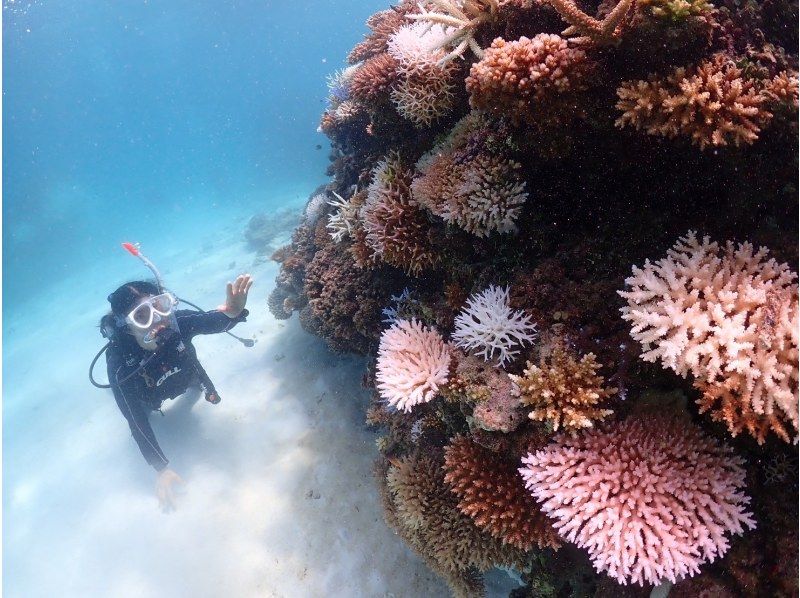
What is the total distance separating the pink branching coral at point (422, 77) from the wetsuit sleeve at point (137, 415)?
650cm

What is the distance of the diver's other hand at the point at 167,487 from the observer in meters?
6.71

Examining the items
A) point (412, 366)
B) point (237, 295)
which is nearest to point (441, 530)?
point (412, 366)

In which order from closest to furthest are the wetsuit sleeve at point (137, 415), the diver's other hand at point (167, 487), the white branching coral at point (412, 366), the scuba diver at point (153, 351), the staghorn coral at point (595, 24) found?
1. the staghorn coral at point (595, 24)
2. the white branching coral at point (412, 366)
3. the diver's other hand at point (167, 487)
4. the scuba diver at point (153, 351)
5. the wetsuit sleeve at point (137, 415)

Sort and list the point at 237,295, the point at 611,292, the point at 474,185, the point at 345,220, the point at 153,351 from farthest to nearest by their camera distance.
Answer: the point at 153,351
the point at 237,295
the point at 345,220
the point at 474,185
the point at 611,292

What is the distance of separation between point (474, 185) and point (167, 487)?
6.75 metres

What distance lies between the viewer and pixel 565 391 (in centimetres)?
263

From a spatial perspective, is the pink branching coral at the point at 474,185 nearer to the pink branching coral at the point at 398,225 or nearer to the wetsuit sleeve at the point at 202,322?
the pink branching coral at the point at 398,225

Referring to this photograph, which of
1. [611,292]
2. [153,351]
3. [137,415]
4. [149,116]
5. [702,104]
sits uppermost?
[702,104]

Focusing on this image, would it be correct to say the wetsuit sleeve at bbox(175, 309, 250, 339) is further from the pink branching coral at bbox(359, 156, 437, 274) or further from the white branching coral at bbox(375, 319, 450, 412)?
the white branching coral at bbox(375, 319, 450, 412)

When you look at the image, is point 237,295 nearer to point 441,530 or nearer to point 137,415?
point 137,415

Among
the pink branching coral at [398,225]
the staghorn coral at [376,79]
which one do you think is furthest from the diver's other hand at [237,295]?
the staghorn coral at [376,79]

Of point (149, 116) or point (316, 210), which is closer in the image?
point (316, 210)

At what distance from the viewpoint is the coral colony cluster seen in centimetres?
220

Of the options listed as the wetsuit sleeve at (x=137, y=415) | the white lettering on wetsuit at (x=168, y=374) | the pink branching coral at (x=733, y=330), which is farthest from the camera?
the white lettering on wetsuit at (x=168, y=374)
